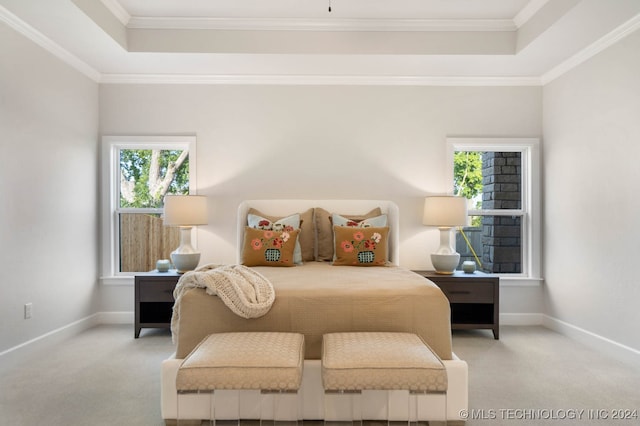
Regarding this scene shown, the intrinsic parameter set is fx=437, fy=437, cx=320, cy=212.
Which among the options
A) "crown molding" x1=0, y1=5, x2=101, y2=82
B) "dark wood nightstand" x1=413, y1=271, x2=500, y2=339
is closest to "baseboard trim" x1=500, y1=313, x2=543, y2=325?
"dark wood nightstand" x1=413, y1=271, x2=500, y2=339

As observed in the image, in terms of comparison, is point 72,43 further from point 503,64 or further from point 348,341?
point 503,64

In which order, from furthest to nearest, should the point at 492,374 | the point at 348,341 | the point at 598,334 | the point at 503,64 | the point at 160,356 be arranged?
1. the point at 503,64
2. the point at 598,334
3. the point at 160,356
4. the point at 492,374
5. the point at 348,341

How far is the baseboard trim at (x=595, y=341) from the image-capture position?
125 inches

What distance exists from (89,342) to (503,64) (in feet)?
14.4

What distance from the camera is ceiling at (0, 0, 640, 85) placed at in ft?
10.9

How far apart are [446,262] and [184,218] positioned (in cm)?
241

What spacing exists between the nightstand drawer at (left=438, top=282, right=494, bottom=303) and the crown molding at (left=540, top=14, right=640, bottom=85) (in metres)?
2.08

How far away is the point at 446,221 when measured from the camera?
13.2 ft

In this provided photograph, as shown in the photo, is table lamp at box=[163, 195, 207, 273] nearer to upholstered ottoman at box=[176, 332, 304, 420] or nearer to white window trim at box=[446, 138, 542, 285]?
upholstered ottoman at box=[176, 332, 304, 420]

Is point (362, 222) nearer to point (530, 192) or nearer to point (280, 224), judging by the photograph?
point (280, 224)

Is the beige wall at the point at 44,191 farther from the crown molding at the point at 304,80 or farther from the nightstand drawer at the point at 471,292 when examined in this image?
the nightstand drawer at the point at 471,292

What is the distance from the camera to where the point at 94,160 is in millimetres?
4320

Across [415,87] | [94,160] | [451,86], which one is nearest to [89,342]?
[94,160]

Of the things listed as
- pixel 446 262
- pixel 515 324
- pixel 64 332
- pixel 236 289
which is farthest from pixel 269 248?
pixel 515 324
